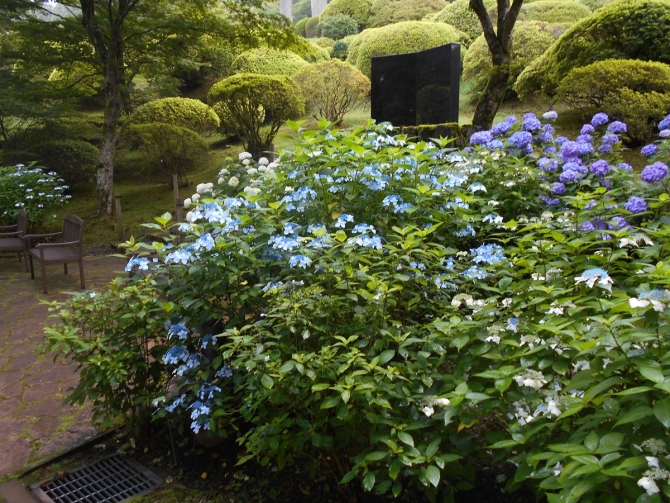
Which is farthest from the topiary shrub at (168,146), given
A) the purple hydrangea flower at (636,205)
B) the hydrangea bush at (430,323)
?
the purple hydrangea flower at (636,205)

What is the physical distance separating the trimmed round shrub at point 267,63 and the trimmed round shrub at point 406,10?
537 centimetres

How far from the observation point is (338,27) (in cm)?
1947

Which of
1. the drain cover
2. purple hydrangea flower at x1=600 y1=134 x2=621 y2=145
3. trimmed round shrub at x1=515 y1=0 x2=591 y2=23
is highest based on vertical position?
trimmed round shrub at x1=515 y1=0 x2=591 y2=23

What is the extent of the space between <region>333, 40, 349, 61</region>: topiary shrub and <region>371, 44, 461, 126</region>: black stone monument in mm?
9622

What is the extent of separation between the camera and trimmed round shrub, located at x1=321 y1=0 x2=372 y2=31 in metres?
20.1

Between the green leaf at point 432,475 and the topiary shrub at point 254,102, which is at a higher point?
the topiary shrub at point 254,102

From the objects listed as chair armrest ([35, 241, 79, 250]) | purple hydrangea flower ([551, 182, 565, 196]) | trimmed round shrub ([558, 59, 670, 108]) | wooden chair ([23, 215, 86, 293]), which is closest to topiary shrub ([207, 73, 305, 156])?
wooden chair ([23, 215, 86, 293])

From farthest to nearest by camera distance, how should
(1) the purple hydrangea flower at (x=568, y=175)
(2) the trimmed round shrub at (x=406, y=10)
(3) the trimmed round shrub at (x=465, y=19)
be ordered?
(2) the trimmed round shrub at (x=406, y=10) → (3) the trimmed round shrub at (x=465, y=19) → (1) the purple hydrangea flower at (x=568, y=175)

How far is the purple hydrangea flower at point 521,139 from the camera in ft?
12.0

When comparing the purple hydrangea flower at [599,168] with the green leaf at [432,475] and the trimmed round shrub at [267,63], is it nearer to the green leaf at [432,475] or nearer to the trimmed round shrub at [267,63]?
the green leaf at [432,475]

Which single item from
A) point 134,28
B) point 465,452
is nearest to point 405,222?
point 465,452

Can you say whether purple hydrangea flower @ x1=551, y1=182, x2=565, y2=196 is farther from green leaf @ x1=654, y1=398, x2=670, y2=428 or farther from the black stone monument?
the black stone monument

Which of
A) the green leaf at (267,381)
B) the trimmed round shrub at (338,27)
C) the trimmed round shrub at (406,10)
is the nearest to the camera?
the green leaf at (267,381)

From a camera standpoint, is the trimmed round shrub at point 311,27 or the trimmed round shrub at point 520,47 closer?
the trimmed round shrub at point 520,47
